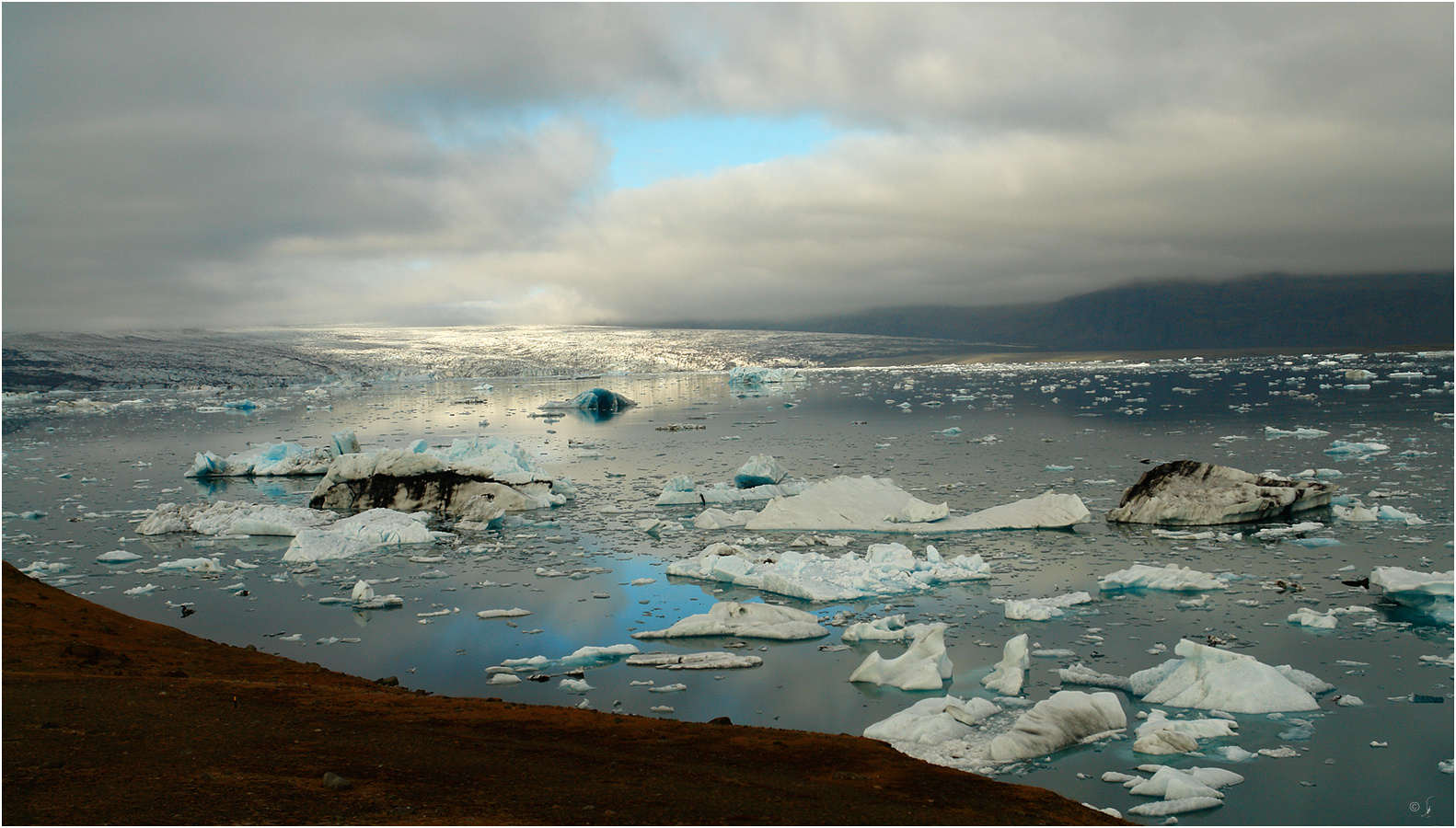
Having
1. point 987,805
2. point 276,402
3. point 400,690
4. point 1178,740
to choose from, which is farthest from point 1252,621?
point 276,402

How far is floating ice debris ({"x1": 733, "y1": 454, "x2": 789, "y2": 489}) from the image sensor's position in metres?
18.7

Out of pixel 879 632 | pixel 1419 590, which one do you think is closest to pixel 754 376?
pixel 1419 590

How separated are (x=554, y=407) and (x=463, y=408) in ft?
18.5

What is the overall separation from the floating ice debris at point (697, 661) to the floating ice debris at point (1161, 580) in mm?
4858

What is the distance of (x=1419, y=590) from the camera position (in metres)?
9.48

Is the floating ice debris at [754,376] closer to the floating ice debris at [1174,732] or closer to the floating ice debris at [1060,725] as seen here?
the floating ice debris at [1060,725]

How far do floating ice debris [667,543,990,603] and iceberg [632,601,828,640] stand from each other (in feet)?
3.43

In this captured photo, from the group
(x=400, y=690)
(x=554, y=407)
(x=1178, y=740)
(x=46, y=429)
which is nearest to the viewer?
(x=1178, y=740)

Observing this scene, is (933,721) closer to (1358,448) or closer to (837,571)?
(837,571)

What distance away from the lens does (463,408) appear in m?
51.0

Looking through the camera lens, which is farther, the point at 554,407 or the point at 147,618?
the point at 554,407

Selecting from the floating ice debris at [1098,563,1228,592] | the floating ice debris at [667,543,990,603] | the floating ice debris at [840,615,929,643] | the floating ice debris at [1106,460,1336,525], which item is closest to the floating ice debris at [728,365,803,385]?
the floating ice debris at [1106,460,1336,525]

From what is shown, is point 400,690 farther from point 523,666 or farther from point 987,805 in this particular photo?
point 987,805

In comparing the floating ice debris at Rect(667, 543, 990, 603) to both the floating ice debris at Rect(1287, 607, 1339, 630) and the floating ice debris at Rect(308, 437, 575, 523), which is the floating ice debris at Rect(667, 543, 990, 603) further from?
the floating ice debris at Rect(308, 437, 575, 523)
